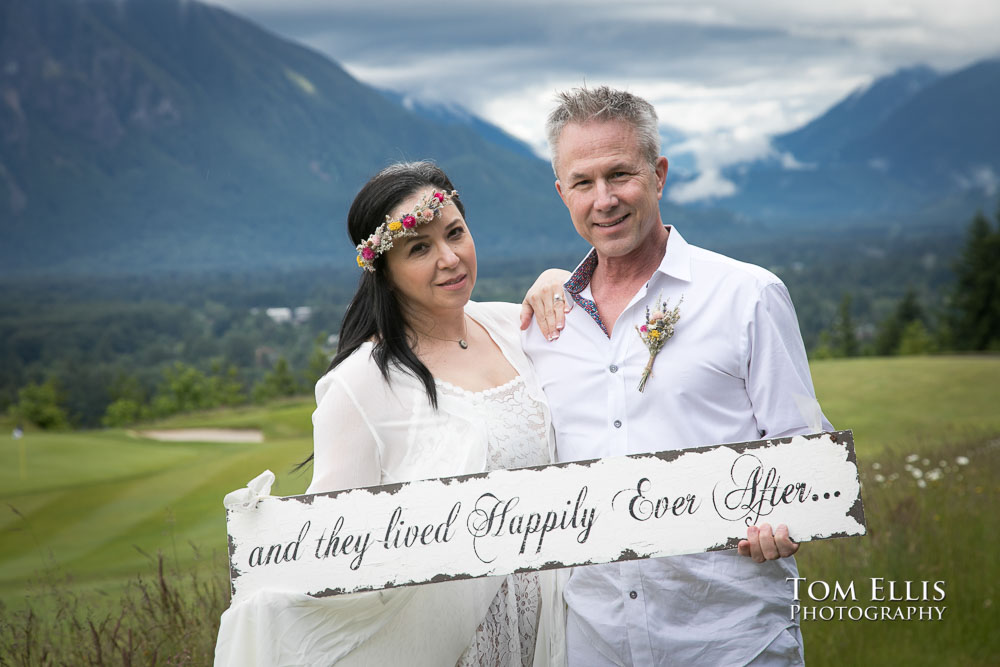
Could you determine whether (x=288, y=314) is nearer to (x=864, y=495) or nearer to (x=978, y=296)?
(x=978, y=296)

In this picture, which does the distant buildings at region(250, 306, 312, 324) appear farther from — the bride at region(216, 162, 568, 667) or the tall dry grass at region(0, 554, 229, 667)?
the bride at region(216, 162, 568, 667)

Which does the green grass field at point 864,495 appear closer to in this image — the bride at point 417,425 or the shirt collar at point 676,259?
the bride at point 417,425

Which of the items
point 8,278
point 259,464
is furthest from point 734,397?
point 8,278

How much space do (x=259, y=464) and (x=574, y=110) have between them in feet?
25.9

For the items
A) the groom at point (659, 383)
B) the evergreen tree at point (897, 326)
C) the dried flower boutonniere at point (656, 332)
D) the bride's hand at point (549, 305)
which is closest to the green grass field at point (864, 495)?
the bride's hand at point (549, 305)

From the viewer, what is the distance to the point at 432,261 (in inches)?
109

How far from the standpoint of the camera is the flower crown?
2.73 metres

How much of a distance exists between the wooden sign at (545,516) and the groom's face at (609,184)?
790mm

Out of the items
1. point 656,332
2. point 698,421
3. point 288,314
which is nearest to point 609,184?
point 656,332

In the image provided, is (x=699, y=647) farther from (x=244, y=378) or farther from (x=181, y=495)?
(x=244, y=378)

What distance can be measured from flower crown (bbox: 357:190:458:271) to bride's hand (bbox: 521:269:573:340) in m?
0.41

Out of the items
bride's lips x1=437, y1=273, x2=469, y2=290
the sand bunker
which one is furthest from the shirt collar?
the sand bunker

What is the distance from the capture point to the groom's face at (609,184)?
265 cm

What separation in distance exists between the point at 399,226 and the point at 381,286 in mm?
245
